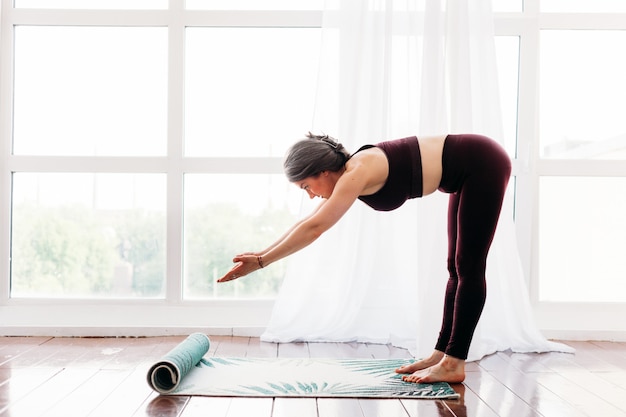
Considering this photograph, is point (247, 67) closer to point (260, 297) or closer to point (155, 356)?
point (260, 297)

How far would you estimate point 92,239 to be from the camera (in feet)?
11.6

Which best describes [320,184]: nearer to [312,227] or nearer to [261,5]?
[312,227]

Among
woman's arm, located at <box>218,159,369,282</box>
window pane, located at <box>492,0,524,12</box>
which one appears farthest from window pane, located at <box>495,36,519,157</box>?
woman's arm, located at <box>218,159,369,282</box>

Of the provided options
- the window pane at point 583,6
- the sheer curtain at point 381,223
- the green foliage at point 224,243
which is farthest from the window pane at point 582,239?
the green foliage at point 224,243

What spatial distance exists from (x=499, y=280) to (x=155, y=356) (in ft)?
5.40

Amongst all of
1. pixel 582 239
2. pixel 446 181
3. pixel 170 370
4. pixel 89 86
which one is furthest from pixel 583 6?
pixel 170 370

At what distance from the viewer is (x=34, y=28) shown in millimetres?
3592

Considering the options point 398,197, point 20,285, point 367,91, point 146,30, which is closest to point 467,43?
point 367,91

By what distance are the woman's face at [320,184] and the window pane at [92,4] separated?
1929 millimetres

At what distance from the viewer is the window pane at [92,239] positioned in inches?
139

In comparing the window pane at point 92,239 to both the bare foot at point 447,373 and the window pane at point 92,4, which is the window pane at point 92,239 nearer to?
the window pane at point 92,4

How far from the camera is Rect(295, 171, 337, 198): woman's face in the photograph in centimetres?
217

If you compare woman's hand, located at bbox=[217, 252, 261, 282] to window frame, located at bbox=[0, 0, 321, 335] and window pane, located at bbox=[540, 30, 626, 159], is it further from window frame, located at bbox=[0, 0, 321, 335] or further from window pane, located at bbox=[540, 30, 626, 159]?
window pane, located at bbox=[540, 30, 626, 159]

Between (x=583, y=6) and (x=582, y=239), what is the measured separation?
137 centimetres
